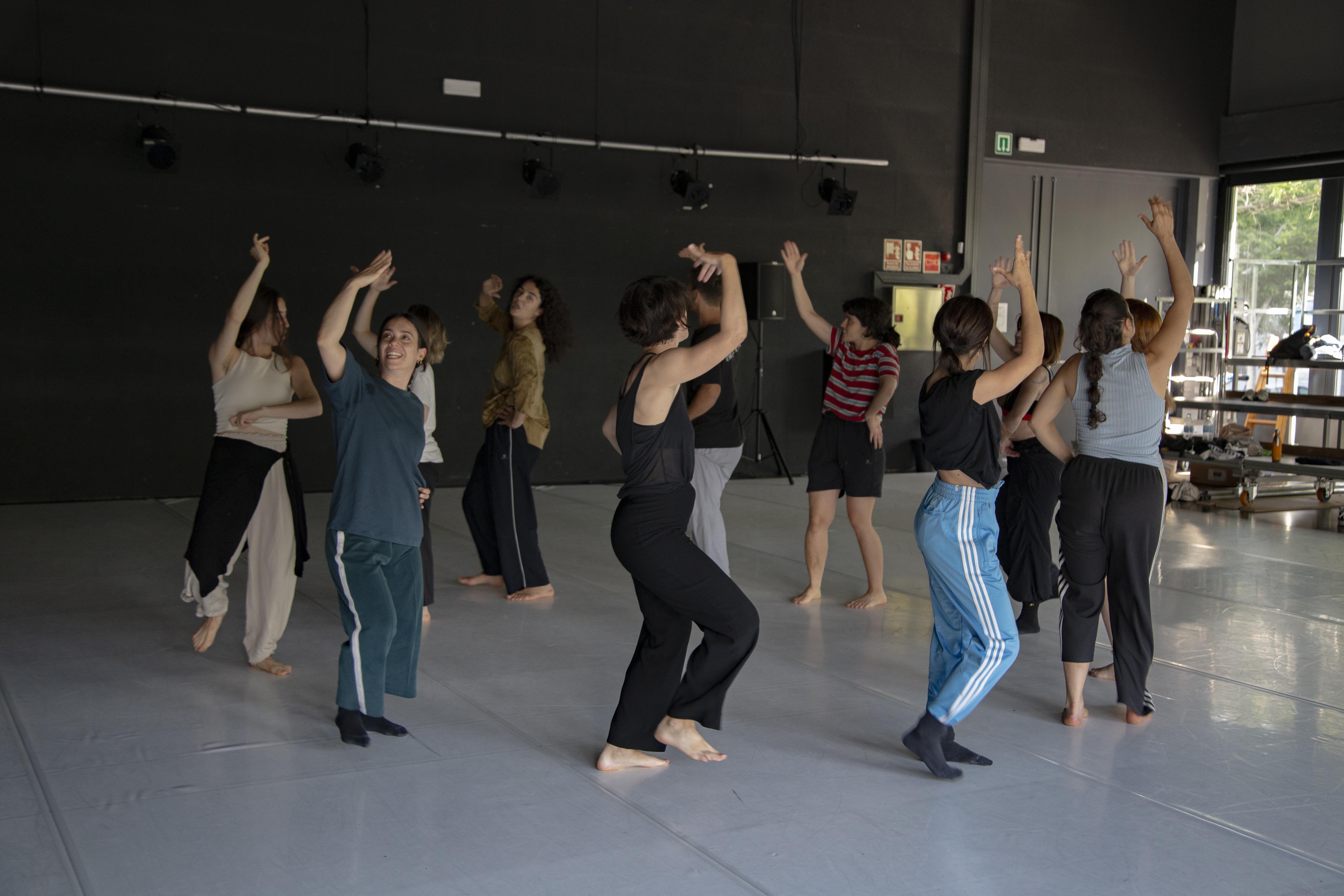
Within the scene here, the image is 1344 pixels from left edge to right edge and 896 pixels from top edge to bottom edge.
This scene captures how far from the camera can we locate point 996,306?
13.6ft

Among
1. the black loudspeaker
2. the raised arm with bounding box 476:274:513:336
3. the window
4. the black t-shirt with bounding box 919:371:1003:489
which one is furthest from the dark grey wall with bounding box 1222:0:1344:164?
the black t-shirt with bounding box 919:371:1003:489

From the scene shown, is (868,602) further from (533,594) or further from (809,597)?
(533,594)

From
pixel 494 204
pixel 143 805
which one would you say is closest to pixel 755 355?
pixel 494 204

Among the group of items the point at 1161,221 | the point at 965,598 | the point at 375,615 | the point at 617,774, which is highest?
the point at 1161,221

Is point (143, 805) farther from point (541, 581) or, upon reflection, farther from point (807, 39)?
point (807, 39)

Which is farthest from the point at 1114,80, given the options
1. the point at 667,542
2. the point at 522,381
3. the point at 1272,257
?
the point at 667,542

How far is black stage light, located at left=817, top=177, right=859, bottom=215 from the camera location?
10266mm

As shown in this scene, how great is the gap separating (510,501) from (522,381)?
0.57 metres

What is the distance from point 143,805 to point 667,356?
5.75ft

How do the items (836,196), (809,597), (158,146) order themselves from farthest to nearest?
(836,196), (158,146), (809,597)

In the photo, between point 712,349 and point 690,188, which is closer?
point 712,349

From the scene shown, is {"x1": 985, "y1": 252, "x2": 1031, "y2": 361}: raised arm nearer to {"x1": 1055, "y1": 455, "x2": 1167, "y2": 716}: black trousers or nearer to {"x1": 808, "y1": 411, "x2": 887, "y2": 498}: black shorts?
{"x1": 1055, "y1": 455, "x2": 1167, "y2": 716}: black trousers

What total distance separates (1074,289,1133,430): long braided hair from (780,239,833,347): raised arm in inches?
42.8

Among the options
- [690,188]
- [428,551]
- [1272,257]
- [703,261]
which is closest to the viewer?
[703,261]
